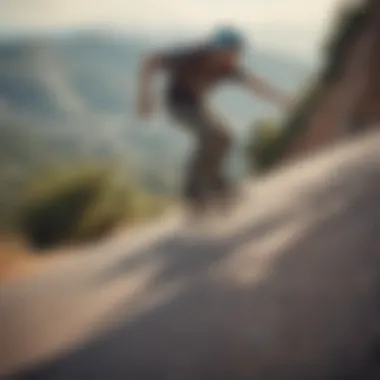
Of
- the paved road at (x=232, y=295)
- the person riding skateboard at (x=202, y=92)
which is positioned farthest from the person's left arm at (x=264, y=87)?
the paved road at (x=232, y=295)

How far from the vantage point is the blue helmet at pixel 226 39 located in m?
1.14

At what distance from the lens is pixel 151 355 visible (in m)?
1.11

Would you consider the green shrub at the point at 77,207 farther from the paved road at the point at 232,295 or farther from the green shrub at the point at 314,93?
the green shrub at the point at 314,93

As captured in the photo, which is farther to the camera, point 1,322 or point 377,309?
point 1,322

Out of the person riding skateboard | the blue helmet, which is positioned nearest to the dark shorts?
the person riding skateboard

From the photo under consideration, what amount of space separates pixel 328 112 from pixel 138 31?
1.09 ft

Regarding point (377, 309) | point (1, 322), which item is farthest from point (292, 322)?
point (1, 322)

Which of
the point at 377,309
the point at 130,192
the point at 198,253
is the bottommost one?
the point at 377,309

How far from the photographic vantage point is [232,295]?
111 centimetres

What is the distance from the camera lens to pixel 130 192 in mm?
A: 1154

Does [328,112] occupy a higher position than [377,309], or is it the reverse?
[328,112]

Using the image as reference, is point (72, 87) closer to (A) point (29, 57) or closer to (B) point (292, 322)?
(A) point (29, 57)

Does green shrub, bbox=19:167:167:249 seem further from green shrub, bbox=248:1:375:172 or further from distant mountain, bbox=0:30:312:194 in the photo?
green shrub, bbox=248:1:375:172

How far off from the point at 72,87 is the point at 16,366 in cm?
46
